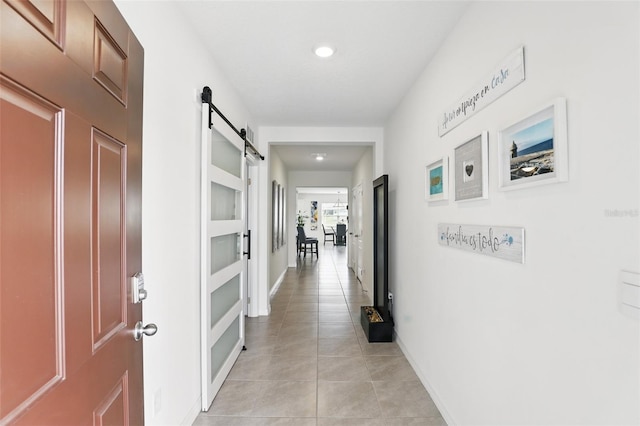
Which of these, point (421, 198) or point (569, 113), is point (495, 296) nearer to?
point (569, 113)

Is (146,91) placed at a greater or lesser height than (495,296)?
greater

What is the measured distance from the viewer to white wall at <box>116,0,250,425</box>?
156cm

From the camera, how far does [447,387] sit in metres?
2.19

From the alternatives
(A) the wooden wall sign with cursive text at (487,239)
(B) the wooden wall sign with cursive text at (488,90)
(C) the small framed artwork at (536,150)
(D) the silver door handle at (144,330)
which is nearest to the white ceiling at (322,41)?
(B) the wooden wall sign with cursive text at (488,90)

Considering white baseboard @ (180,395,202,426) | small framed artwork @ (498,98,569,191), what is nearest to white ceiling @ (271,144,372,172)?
small framed artwork @ (498,98,569,191)

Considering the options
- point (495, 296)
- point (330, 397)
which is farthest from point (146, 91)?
point (330, 397)

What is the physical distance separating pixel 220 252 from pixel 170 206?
94 cm

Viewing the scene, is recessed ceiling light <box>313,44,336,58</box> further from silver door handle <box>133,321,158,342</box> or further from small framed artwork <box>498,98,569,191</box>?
silver door handle <box>133,321,158,342</box>

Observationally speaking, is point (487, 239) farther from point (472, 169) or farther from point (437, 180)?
point (437, 180)

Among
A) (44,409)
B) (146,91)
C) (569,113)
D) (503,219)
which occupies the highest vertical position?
(146,91)

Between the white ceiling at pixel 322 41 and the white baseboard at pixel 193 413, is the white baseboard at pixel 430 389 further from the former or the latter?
the white ceiling at pixel 322 41

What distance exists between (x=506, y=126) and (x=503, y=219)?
1.38 feet

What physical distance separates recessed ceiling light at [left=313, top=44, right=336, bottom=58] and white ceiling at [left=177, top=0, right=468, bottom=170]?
0.14 feet

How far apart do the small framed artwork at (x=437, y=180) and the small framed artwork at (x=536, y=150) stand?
687 mm
